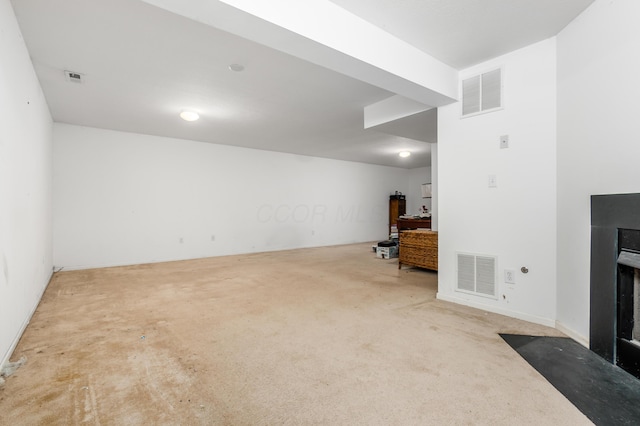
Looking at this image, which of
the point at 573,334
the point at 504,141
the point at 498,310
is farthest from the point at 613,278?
the point at 504,141

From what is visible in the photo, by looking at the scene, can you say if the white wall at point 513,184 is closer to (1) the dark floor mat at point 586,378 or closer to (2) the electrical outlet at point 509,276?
(2) the electrical outlet at point 509,276

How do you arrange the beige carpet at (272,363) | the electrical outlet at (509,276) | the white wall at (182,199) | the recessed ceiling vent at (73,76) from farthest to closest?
the white wall at (182,199)
the recessed ceiling vent at (73,76)
the electrical outlet at (509,276)
the beige carpet at (272,363)

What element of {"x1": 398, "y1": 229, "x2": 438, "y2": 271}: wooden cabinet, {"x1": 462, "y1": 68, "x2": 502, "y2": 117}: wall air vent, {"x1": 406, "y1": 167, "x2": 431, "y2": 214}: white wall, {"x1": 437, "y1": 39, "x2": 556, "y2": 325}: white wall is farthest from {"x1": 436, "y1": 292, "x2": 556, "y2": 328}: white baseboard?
{"x1": 406, "y1": 167, "x2": 431, "y2": 214}: white wall

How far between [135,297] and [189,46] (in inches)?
110

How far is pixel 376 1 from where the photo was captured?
2.07m

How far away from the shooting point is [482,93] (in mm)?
2975

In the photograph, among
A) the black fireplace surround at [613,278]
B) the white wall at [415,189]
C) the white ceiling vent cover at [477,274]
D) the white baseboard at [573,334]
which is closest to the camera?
the black fireplace surround at [613,278]

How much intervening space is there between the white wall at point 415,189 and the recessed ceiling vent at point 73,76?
8.87m

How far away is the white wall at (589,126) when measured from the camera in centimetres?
186

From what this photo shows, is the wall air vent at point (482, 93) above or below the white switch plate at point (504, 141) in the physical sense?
above

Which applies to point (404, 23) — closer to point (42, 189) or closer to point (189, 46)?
point (189, 46)

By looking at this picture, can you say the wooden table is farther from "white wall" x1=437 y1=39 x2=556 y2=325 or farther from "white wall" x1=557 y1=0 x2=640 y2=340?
"white wall" x1=557 y1=0 x2=640 y2=340

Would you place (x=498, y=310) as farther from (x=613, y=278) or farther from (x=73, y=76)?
(x=73, y=76)

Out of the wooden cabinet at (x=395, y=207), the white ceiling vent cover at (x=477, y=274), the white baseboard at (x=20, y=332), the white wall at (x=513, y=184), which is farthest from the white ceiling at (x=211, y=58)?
the wooden cabinet at (x=395, y=207)
